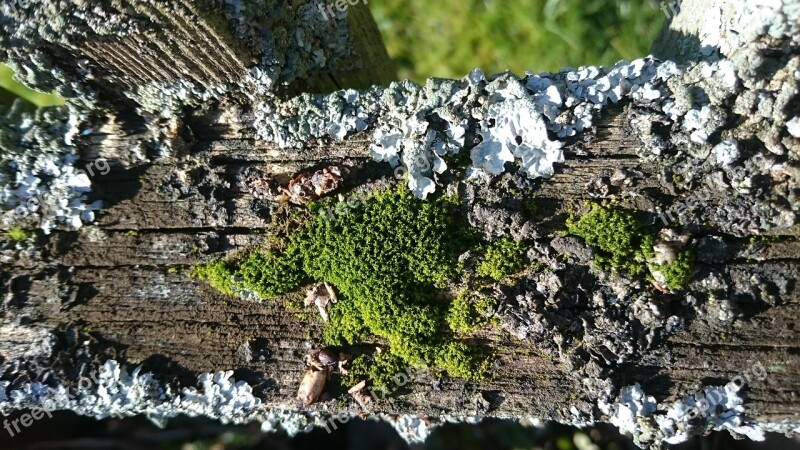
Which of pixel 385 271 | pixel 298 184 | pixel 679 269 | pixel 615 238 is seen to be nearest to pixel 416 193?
pixel 385 271

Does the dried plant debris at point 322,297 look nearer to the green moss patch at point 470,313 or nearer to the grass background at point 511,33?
the green moss patch at point 470,313

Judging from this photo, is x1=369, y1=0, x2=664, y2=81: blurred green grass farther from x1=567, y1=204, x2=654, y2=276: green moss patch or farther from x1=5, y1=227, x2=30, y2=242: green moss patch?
x1=5, y1=227, x2=30, y2=242: green moss patch

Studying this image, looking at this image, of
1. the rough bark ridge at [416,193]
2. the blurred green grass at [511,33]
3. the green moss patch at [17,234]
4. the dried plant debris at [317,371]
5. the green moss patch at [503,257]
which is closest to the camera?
the rough bark ridge at [416,193]

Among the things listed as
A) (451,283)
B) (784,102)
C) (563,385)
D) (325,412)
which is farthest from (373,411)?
(784,102)

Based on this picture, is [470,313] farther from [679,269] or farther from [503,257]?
[679,269]

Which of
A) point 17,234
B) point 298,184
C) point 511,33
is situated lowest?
point 17,234

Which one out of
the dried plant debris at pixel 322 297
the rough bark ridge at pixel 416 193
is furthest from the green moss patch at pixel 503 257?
the dried plant debris at pixel 322 297
